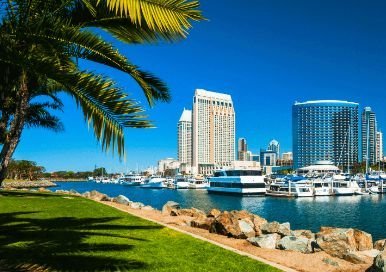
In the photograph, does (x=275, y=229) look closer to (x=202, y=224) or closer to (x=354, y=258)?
(x=202, y=224)

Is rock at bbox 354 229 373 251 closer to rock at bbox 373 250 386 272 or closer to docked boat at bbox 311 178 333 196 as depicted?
rock at bbox 373 250 386 272

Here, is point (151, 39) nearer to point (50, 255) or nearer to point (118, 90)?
point (118, 90)

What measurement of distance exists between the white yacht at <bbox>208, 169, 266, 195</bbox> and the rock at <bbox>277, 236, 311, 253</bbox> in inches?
2733

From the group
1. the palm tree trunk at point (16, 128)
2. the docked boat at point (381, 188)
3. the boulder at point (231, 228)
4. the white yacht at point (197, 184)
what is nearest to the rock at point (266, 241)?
the boulder at point (231, 228)

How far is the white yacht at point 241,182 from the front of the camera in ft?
272

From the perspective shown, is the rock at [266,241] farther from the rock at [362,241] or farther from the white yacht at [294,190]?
the white yacht at [294,190]

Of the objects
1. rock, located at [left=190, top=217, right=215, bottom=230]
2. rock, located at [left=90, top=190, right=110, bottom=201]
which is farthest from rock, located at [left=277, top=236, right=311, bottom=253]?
rock, located at [left=90, top=190, right=110, bottom=201]

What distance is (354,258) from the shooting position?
12.0 meters

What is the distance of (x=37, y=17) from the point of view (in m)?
7.75

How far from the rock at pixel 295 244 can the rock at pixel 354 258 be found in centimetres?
115

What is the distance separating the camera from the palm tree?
610 cm

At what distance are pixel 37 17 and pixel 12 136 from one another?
2177 millimetres

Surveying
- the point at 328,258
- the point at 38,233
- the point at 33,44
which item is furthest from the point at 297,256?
the point at 33,44

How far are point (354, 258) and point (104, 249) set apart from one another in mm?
6733
